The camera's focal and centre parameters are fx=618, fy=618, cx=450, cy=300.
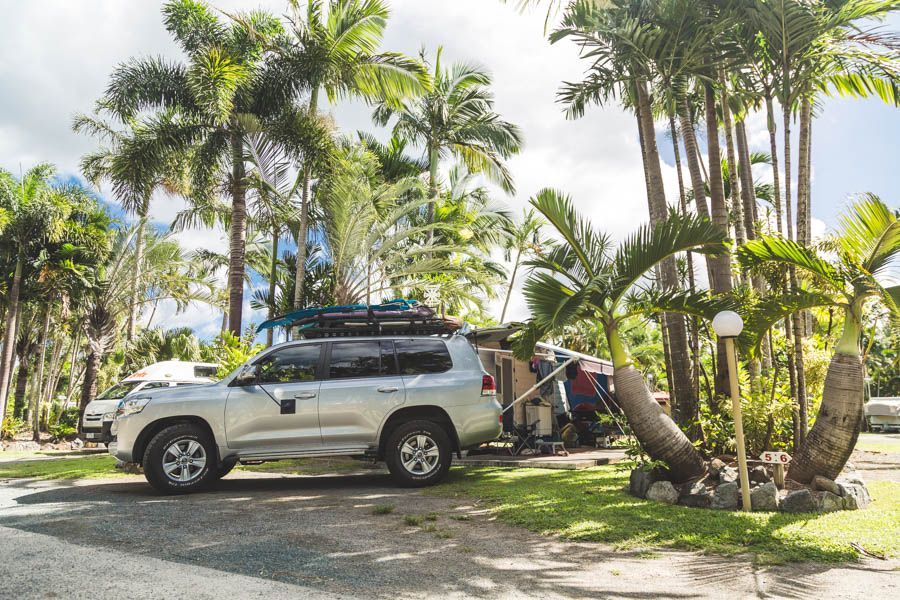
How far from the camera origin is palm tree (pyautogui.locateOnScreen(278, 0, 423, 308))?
1641 cm

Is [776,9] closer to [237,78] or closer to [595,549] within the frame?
[595,549]

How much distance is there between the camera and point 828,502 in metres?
6.22

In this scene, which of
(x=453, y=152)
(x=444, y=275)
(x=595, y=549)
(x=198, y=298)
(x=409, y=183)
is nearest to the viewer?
(x=595, y=549)

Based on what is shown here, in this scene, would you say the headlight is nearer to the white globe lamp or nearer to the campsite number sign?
the white globe lamp

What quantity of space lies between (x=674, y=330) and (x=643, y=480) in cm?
223

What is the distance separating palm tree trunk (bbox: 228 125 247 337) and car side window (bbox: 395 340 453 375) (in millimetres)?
8773

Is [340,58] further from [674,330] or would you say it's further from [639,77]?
[674,330]

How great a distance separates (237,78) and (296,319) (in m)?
8.65

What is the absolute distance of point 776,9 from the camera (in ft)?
24.5

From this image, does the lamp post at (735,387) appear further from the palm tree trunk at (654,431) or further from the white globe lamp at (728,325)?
the palm tree trunk at (654,431)

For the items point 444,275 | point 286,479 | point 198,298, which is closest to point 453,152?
point 444,275

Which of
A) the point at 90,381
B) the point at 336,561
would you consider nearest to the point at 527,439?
the point at 336,561

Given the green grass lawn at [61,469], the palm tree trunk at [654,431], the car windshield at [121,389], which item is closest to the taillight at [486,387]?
the palm tree trunk at [654,431]

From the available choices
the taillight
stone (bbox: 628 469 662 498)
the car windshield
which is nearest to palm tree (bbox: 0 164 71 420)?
the car windshield
